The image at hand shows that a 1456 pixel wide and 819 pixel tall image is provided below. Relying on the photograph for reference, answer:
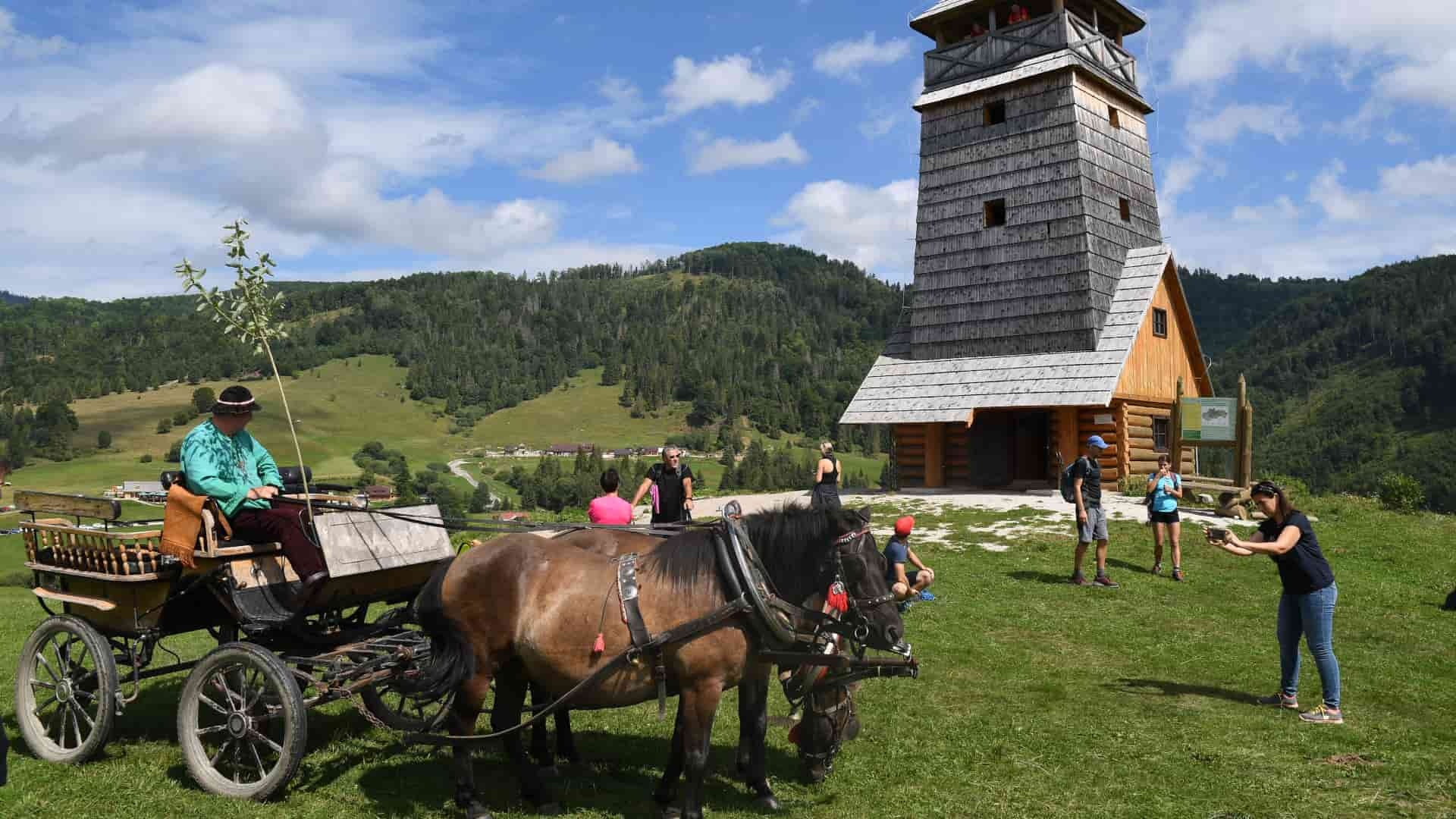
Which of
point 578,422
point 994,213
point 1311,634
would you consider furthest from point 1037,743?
point 578,422

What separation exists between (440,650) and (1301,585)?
6.96m

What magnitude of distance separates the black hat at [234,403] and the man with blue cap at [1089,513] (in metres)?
10.5

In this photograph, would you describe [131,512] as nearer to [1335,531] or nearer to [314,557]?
[314,557]

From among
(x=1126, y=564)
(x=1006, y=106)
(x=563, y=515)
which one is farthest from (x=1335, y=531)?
(x=563, y=515)

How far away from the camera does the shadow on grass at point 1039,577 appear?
1386 centimetres

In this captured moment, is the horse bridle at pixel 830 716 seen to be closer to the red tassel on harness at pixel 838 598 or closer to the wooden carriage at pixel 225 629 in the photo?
the red tassel on harness at pixel 838 598

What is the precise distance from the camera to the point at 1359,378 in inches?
5098

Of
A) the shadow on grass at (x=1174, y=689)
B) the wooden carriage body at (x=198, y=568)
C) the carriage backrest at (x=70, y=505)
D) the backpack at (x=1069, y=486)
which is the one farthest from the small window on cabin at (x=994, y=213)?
the carriage backrest at (x=70, y=505)

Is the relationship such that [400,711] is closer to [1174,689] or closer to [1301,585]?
[1174,689]

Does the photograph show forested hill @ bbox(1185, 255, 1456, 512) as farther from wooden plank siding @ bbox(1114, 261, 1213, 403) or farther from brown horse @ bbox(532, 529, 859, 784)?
brown horse @ bbox(532, 529, 859, 784)

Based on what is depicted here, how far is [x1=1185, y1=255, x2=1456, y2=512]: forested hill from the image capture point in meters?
92.8

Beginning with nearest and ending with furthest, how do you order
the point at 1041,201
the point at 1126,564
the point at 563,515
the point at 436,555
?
the point at 436,555 → the point at 1126,564 → the point at 563,515 → the point at 1041,201

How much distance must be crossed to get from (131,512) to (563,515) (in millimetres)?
29944

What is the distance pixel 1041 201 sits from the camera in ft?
81.3
